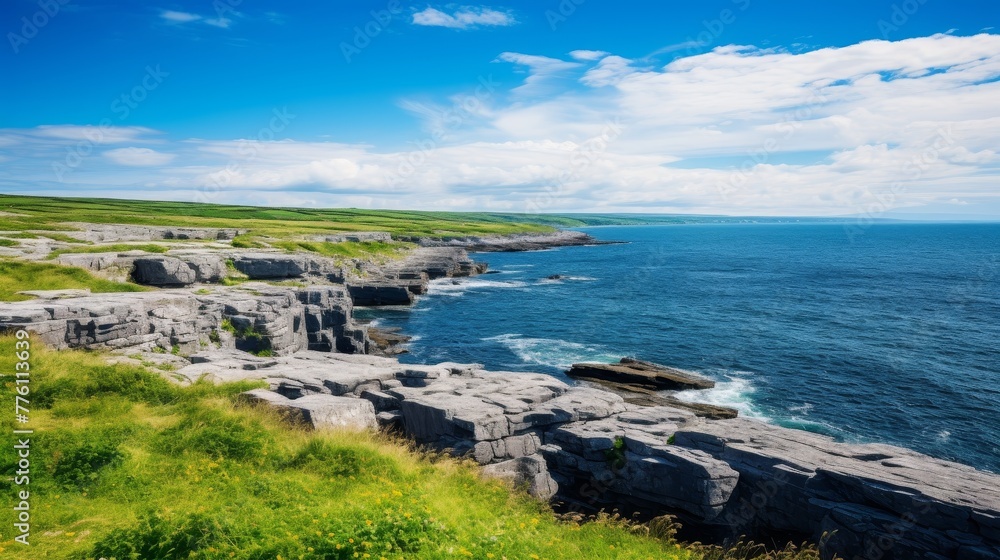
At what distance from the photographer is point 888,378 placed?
37.3m

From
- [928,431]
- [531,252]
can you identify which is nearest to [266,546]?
[928,431]

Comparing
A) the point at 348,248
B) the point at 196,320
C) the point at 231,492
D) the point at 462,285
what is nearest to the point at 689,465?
the point at 231,492

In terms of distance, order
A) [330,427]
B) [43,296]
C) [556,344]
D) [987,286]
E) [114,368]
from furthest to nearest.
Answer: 1. [987,286]
2. [556,344]
3. [43,296]
4. [114,368]
5. [330,427]

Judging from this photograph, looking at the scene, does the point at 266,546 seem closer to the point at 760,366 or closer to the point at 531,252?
the point at 760,366

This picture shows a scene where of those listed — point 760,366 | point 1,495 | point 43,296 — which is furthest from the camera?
point 760,366

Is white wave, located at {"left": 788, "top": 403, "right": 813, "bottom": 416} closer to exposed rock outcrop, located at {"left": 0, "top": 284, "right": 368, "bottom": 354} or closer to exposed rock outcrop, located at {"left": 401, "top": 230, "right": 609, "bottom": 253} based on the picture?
exposed rock outcrop, located at {"left": 0, "top": 284, "right": 368, "bottom": 354}

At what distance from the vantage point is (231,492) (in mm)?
11266

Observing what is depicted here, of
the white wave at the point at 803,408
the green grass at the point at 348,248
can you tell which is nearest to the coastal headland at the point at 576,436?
the white wave at the point at 803,408

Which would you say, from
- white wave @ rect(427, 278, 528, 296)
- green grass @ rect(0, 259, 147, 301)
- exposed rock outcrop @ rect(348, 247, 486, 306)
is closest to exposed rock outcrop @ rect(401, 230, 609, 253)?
exposed rock outcrop @ rect(348, 247, 486, 306)

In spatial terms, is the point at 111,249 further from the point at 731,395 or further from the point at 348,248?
the point at 731,395

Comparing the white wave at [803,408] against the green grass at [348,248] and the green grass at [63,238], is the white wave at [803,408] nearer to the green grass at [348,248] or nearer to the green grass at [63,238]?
the green grass at [348,248]

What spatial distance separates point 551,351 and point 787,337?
23.1 m

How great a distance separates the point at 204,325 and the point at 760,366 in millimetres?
37979

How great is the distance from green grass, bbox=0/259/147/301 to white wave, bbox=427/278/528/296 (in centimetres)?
4504
